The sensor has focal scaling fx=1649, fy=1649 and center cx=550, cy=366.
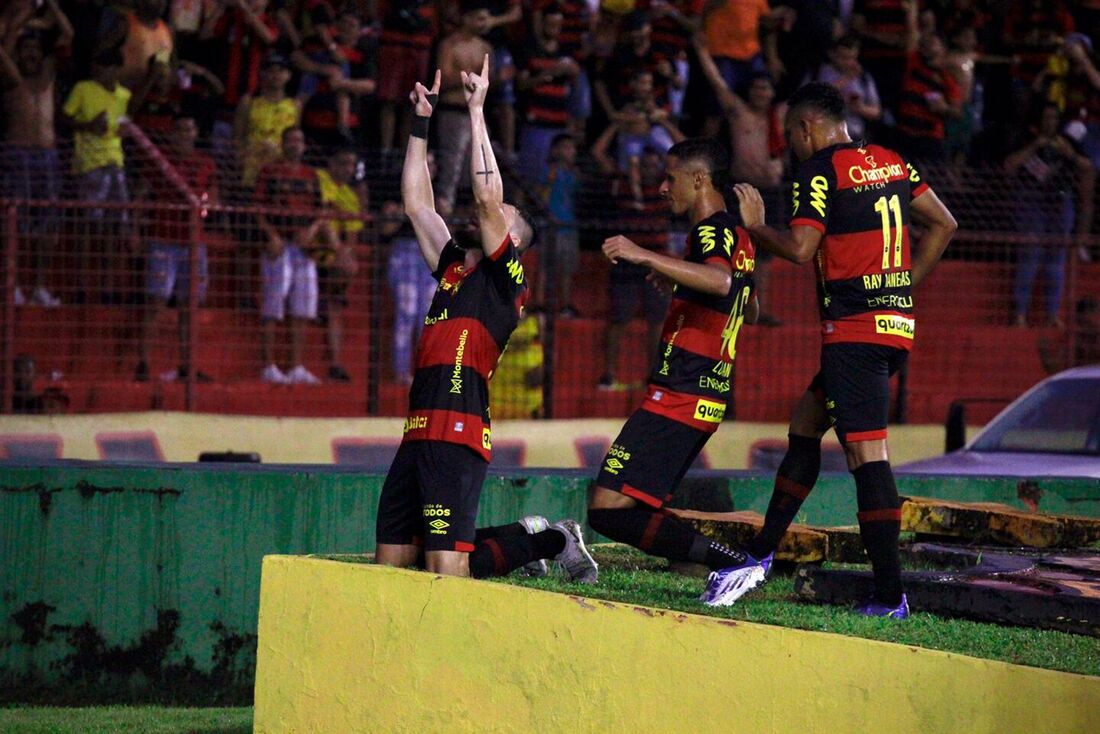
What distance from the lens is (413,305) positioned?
43.1ft

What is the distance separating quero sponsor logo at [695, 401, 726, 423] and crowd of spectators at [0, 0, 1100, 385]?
5.90m

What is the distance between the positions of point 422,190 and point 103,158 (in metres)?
6.68

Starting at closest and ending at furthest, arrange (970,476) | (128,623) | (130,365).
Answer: (128,623) < (970,476) < (130,365)

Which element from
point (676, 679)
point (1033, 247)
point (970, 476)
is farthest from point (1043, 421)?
point (676, 679)

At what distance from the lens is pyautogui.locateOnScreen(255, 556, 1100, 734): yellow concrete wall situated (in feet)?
15.5

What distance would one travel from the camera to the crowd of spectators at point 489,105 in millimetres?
13016

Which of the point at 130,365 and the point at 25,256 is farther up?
the point at 25,256

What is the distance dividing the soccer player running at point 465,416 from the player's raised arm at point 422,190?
0.65ft

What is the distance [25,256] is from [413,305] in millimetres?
2972

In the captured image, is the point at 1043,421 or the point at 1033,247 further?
the point at 1033,247

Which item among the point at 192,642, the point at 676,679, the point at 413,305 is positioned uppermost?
the point at 413,305

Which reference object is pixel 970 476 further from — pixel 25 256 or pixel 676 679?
Result: pixel 25 256

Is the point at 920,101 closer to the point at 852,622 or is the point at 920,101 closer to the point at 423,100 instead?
the point at 423,100

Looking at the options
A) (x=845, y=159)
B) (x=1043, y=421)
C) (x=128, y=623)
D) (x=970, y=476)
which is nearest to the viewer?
(x=845, y=159)
